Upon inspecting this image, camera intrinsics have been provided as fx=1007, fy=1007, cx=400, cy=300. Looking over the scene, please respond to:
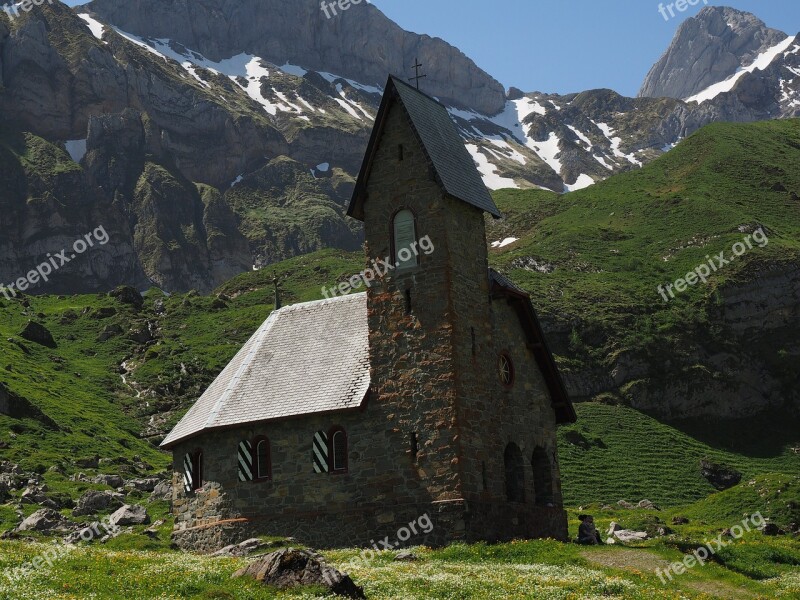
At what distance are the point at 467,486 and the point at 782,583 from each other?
1214 cm

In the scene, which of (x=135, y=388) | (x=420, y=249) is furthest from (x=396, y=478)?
(x=135, y=388)

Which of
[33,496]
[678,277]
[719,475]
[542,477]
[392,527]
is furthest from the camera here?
[678,277]

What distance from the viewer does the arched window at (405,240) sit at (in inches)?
1722

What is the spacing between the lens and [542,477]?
47.2 meters

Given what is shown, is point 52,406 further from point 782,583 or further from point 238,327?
point 782,583

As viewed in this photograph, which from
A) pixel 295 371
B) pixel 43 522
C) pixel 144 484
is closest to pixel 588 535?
pixel 295 371

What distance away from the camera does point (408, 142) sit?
45219 mm

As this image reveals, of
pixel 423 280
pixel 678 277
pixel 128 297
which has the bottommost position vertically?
pixel 423 280

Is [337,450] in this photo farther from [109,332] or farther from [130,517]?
[109,332]

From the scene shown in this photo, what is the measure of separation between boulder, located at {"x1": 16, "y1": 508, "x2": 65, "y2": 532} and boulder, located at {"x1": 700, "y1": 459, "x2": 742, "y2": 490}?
54.6 m

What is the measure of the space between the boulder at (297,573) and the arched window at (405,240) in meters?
18.2

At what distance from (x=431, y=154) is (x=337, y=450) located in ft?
44.4

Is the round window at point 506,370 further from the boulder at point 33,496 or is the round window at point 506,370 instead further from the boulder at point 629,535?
the boulder at point 33,496

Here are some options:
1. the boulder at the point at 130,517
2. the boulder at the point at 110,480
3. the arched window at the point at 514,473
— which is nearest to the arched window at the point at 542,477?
the arched window at the point at 514,473
